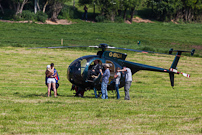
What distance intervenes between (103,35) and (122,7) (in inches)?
786

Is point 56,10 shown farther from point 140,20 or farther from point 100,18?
point 140,20

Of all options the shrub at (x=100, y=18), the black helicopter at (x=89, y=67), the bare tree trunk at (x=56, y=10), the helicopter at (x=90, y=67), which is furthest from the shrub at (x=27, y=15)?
the black helicopter at (x=89, y=67)

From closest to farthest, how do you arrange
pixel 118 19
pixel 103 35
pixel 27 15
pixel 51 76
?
pixel 51 76
pixel 103 35
pixel 27 15
pixel 118 19

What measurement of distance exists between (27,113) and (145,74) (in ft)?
73.8

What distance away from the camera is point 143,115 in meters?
12.9

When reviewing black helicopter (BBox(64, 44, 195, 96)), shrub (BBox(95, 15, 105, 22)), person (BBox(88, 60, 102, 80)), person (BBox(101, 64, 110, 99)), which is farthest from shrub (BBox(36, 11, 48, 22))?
person (BBox(101, 64, 110, 99))

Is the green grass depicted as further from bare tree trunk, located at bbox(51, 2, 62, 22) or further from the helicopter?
the helicopter

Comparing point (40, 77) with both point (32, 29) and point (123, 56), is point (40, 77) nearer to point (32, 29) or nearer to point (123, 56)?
point (123, 56)

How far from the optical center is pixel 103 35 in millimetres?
61156

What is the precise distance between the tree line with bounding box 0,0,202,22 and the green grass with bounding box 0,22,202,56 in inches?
230

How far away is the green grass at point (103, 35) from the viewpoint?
51.7m

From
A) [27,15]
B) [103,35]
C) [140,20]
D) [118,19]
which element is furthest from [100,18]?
[27,15]

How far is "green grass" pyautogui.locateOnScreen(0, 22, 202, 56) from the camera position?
51656 mm

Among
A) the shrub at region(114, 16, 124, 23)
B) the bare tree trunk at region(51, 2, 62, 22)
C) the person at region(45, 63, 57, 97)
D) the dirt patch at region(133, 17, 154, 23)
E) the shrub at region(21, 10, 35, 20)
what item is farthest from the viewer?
the dirt patch at region(133, 17, 154, 23)
